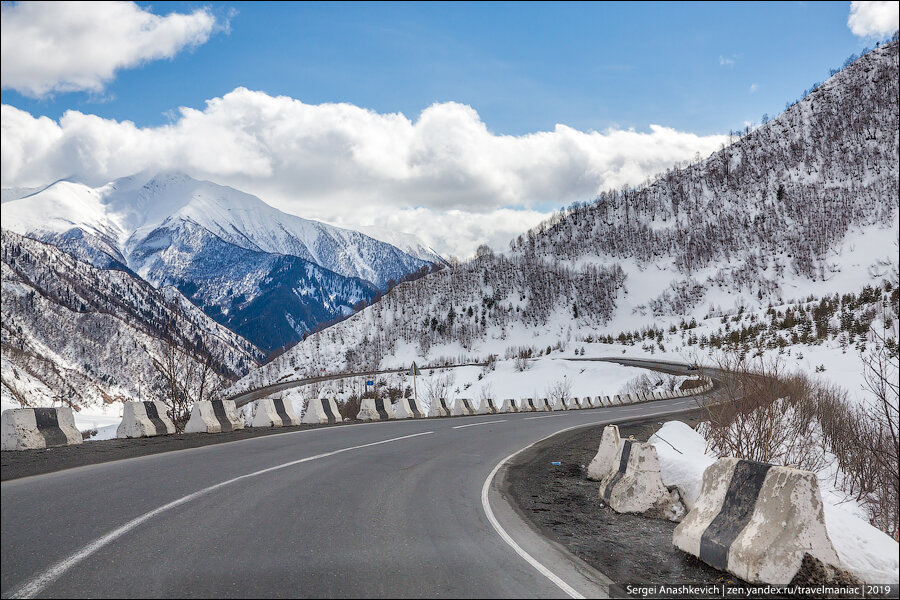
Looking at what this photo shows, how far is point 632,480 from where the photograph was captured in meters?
8.82

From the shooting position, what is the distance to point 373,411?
25.2 meters

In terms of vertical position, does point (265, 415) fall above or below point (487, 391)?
above

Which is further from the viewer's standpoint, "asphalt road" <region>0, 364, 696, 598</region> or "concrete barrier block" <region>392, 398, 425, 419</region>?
"concrete barrier block" <region>392, 398, 425, 419</region>

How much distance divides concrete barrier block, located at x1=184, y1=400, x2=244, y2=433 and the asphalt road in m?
5.57

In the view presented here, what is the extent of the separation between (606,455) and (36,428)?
11.0m

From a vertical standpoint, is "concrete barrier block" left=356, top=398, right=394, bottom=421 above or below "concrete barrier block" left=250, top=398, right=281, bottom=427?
below

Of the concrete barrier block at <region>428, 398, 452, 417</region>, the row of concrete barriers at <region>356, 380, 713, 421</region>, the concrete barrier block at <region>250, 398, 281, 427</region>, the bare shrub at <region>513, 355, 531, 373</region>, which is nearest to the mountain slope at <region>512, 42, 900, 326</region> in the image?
the row of concrete barriers at <region>356, 380, 713, 421</region>

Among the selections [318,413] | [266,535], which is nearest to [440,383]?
[318,413]

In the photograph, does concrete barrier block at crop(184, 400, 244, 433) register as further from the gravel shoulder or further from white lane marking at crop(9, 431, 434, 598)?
the gravel shoulder

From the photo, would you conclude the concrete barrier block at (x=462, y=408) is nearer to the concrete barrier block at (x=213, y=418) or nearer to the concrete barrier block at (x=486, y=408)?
the concrete barrier block at (x=486, y=408)

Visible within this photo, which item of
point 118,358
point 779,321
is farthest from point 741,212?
point 118,358

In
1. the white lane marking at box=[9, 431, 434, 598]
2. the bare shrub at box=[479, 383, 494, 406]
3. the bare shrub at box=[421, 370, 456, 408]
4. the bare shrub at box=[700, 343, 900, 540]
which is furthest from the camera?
the bare shrub at box=[421, 370, 456, 408]

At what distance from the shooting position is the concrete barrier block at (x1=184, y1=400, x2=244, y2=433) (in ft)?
52.7

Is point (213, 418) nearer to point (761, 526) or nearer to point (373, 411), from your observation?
point (373, 411)
